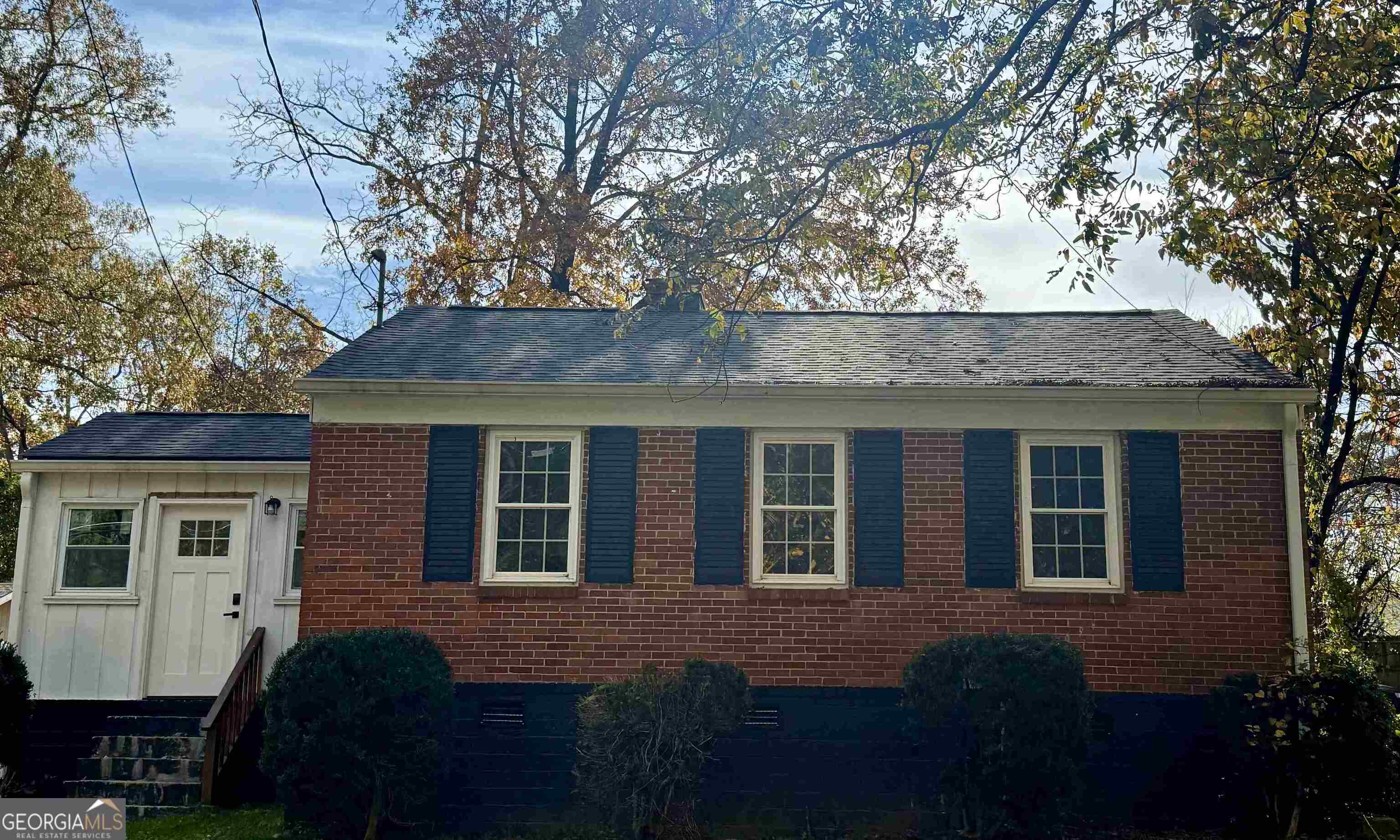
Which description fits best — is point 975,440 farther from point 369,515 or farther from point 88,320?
point 88,320

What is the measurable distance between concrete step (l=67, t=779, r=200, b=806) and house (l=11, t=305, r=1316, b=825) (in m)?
1.90

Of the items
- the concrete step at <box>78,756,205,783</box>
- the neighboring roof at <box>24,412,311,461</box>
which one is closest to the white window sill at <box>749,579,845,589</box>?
the neighboring roof at <box>24,412,311,461</box>

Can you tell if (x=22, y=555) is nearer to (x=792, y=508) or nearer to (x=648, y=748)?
(x=648, y=748)

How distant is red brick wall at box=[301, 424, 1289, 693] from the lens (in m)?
10.6

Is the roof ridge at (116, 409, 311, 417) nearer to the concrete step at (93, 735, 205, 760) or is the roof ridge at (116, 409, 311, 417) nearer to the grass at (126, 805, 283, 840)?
the concrete step at (93, 735, 205, 760)

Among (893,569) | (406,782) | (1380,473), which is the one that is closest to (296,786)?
(406,782)

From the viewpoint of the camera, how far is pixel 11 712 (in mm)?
10961

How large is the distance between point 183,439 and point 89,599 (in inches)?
81.5

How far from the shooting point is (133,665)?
12.0 m

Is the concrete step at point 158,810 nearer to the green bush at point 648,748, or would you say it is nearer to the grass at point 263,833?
the grass at point 263,833

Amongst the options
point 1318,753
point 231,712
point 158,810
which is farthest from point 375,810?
point 1318,753

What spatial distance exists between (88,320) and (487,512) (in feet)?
51.4

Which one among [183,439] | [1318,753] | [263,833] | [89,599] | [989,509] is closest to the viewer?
[1318,753]

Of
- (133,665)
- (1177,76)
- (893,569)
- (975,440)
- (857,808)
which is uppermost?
(1177,76)
